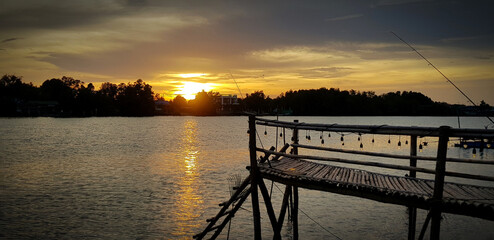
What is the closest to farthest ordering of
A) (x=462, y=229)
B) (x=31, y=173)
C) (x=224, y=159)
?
(x=462, y=229) < (x=31, y=173) < (x=224, y=159)

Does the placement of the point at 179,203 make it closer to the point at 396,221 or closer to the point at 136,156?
the point at 396,221

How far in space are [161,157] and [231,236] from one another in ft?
100

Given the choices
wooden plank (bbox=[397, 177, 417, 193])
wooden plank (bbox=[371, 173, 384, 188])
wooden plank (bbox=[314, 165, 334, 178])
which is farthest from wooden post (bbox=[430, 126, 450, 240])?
wooden plank (bbox=[314, 165, 334, 178])

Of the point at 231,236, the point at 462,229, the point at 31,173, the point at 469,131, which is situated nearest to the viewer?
the point at 469,131

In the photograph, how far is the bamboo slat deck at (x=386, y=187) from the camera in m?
7.11

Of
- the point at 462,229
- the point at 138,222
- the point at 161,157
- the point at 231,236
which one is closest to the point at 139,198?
the point at 138,222

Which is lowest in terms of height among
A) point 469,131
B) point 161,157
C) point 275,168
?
point 161,157

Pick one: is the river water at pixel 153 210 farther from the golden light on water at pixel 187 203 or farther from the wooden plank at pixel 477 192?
the wooden plank at pixel 477 192

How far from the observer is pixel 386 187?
8.27 m

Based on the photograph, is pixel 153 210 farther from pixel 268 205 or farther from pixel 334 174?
pixel 334 174

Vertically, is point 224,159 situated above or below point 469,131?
below

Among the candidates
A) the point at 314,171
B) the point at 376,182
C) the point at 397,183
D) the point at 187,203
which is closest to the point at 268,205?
the point at 314,171

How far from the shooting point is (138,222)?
680 inches

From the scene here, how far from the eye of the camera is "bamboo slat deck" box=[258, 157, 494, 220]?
7109 millimetres
